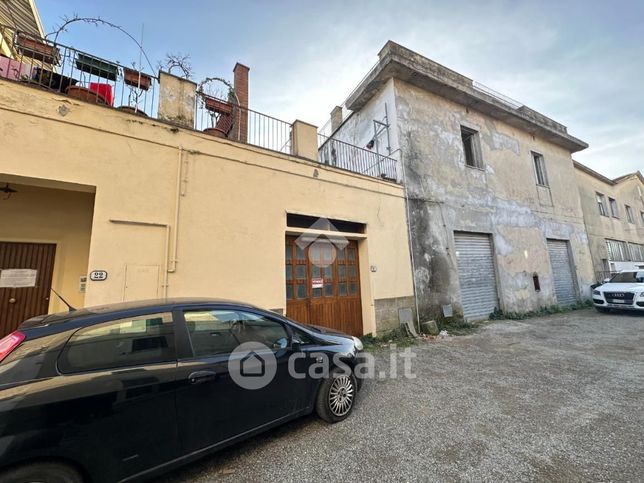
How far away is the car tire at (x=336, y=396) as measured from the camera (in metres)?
3.04

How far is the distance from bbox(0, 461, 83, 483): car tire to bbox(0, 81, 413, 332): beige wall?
2940mm

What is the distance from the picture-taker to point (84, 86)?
4.57 m

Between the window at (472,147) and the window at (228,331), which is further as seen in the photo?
the window at (472,147)

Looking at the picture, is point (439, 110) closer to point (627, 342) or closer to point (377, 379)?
point (627, 342)

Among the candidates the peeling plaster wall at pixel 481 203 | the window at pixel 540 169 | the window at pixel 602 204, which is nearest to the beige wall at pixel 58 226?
the peeling plaster wall at pixel 481 203

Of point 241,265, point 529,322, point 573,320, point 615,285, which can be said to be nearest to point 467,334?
point 529,322

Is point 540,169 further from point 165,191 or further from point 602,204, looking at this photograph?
point 165,191

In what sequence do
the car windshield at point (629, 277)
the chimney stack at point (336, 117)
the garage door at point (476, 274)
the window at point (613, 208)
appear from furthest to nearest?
the window at point (613, 208), the chimney stack at point (336, 117), the car windshield at point (629, 277), the garage door at point (476, 274)

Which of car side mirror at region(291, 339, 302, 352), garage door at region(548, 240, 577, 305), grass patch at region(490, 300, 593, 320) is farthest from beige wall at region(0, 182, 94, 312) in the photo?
garage door at region(548, 240, 577, 305)

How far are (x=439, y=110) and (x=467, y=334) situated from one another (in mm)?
7319

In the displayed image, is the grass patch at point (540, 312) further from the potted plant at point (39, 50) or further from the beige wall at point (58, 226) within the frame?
the potted plant at point (39, 50)

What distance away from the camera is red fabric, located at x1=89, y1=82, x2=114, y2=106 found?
4699 millimetres

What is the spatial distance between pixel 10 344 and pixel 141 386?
34.0 inches

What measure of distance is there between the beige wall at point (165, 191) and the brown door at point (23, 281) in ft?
5.58
